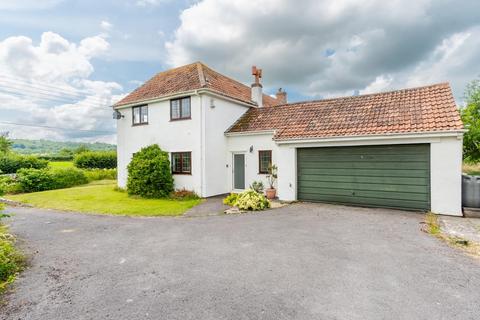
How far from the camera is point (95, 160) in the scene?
28.4 metres

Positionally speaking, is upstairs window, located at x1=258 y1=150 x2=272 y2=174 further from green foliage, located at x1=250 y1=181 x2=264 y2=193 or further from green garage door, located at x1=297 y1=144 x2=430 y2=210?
green garage door, located at x1=297 y1=144 x2=430 y2=210

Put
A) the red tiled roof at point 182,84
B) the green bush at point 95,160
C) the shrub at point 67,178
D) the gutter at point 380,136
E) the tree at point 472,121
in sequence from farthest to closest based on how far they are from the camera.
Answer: the green bush at point 95,160 < the shrub at point 67,178 < the tree at point 472,121 < the red tiled roof at point 182,84 < the gutter at point 380,136

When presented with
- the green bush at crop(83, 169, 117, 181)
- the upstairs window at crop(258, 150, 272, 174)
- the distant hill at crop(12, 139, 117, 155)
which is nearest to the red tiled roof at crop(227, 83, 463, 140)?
the upstairs window at crop(258, 150, 272, 174)

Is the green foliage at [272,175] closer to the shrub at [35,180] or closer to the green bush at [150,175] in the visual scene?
the green bush at [150,175]

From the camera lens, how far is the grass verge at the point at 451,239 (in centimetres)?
546

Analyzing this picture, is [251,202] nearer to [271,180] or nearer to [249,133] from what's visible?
[271,180]

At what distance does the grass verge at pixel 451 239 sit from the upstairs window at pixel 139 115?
14.7 m

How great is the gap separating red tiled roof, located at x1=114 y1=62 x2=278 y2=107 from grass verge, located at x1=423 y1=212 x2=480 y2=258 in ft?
35.3

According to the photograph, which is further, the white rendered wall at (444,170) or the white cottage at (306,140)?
the white cottage at (306,140)

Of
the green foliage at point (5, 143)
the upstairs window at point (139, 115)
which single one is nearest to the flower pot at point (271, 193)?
the upstairs window at point (139, 115)

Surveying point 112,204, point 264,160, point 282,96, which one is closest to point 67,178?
point 112,204

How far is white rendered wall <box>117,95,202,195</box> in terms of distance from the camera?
13422 mm

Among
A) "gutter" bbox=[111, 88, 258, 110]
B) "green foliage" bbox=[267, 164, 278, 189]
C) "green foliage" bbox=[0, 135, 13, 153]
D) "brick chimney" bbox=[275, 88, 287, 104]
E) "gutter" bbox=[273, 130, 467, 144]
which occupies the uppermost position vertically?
"brick chimney" bbox=[275, 88, 287, 104]

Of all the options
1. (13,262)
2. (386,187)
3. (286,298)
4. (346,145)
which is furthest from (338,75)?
(13,262)
